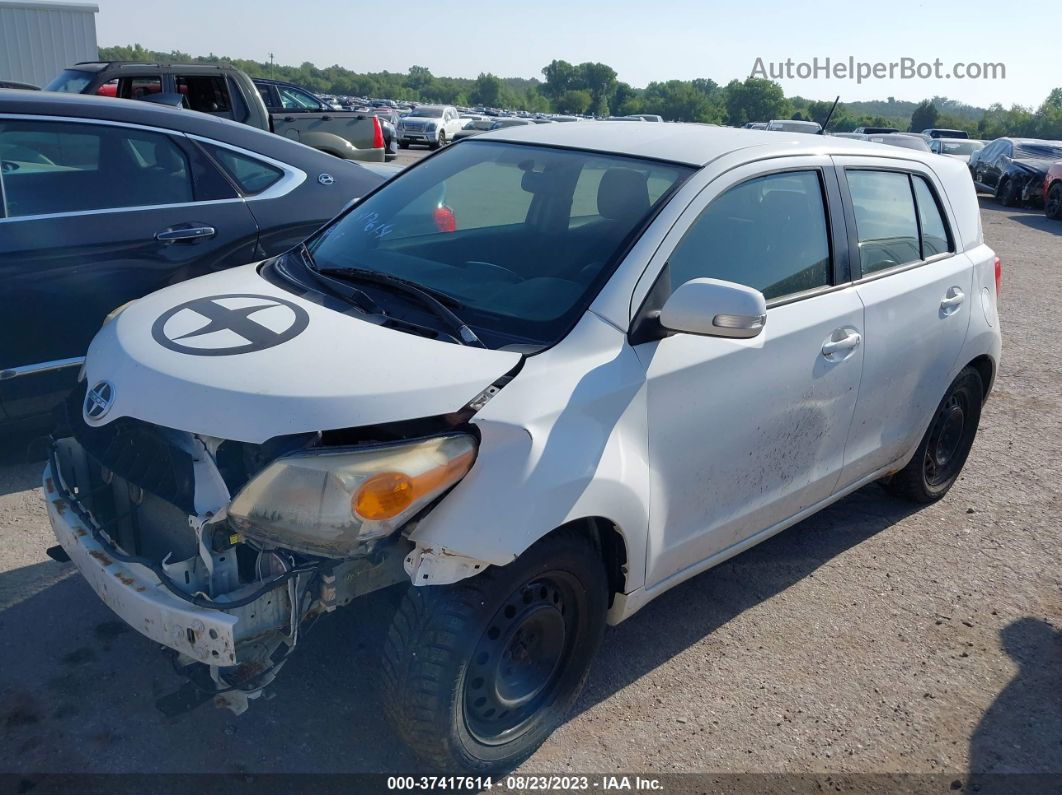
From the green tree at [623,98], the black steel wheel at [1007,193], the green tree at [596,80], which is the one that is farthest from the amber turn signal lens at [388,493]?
the green tree at [596,80]

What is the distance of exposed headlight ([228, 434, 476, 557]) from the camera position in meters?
2.29

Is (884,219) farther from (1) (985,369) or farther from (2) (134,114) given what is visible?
(2) (134,114)

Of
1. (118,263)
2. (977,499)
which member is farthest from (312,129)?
(977,499)

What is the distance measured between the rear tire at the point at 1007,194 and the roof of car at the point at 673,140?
19957mm

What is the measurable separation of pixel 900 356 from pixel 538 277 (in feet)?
5.58

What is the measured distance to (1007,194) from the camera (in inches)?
846

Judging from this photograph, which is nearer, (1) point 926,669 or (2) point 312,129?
(1) point 926,669

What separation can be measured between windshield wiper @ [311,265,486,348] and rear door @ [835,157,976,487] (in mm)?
1715

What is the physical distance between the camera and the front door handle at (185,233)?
179 inches

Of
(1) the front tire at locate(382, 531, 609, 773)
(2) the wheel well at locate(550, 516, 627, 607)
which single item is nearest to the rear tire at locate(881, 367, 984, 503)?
(2) the wheel well at locate(550, 516, 627, 607)

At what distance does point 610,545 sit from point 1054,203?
64.5ft

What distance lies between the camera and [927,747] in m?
3.03

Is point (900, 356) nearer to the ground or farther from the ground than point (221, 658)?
farther from the ground

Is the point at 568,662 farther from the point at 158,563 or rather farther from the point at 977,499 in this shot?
the point at 977,499
